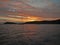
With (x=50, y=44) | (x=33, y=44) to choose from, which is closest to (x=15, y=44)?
(x=33, y=44)

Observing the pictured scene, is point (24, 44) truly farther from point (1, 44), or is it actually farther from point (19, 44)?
point (1, 44)

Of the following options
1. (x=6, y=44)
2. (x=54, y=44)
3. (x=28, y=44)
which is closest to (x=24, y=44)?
(x=28, y=44)

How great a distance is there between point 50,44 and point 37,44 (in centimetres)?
117

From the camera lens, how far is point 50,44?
15.2m

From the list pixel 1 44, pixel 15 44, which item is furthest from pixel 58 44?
pixel 1 44

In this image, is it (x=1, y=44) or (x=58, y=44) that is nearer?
(x=1, y=44)

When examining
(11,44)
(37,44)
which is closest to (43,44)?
(37,44)

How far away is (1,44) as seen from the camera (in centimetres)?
1438

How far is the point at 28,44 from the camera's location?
49.6 feet

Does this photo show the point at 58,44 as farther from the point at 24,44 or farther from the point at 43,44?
the point at 24,44

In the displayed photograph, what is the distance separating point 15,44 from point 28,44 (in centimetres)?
118

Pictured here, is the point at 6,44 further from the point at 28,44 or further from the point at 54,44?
the point at 54,44

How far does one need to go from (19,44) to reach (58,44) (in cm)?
352

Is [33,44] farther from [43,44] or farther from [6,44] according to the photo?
[6,44]
